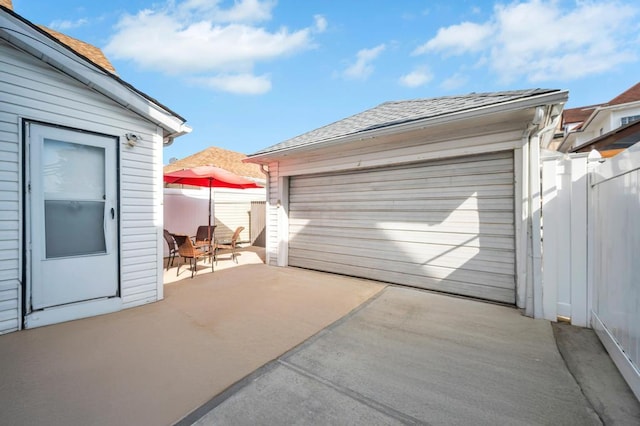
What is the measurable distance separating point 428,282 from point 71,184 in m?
5.39

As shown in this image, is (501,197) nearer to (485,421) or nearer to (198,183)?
(485,421)

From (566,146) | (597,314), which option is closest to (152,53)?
(597,314)

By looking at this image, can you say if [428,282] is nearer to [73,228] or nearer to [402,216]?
[402,216]

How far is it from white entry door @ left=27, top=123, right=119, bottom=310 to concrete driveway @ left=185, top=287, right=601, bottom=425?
2.90m

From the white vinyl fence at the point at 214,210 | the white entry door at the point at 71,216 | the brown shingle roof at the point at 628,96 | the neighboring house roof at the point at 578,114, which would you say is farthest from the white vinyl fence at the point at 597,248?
the neighboring house roof at the point at 578,114

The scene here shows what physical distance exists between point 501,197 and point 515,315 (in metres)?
1.61

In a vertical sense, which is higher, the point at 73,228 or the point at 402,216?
the point at 402,216

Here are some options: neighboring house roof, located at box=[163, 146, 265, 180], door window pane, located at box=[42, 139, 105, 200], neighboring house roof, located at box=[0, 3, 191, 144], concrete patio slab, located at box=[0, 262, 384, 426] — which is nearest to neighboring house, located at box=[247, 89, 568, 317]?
concrete patio slab, located at box=[0, 262, 384, 426]

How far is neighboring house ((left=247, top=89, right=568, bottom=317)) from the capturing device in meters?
3.62

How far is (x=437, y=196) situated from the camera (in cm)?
455

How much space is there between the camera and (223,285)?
5102mm

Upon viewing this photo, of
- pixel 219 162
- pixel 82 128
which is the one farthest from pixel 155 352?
pixel 219 162

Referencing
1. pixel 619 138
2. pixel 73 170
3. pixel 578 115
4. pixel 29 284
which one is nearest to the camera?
pixel 29 284

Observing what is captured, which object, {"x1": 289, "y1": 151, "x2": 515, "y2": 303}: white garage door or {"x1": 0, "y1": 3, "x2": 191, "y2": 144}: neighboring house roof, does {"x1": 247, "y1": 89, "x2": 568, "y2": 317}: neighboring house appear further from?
{"x1": 0, "y1": 3, "x2": 191, "y2": 144}: neighboring house roof
